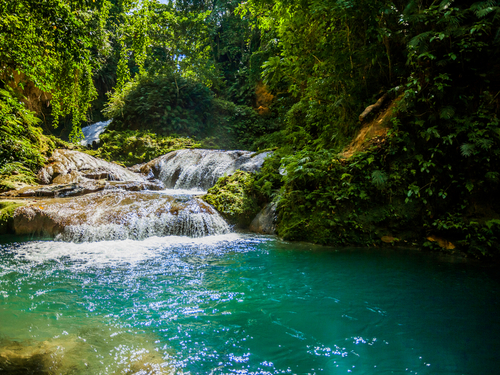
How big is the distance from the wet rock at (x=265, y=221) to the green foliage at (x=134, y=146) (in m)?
9.73

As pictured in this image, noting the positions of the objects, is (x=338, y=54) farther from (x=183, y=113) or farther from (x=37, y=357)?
(x=183, y=113)

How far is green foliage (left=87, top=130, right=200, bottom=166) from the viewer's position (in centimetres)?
1537

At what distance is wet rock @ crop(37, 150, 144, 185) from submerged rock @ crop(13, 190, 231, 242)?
2845 mm

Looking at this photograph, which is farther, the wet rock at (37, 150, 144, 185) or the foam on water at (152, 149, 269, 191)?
the foam on water at (152, 149, 269, 191)

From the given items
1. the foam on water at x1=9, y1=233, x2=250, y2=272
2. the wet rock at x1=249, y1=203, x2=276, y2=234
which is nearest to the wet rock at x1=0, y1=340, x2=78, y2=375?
the foam on water at x1=9, y1=233, x2=250, y2=272

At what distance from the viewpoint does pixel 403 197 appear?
19.7ft

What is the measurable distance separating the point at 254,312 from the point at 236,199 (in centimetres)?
497

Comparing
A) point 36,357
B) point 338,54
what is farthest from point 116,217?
point 338,54

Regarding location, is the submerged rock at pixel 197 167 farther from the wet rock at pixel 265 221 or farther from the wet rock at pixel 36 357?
the wet rock at pixel 36 357

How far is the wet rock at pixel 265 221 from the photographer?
7309mm

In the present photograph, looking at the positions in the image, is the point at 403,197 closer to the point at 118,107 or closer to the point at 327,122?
the point at 327,122

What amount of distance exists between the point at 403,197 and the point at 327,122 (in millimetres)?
3880

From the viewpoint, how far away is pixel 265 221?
295 inches

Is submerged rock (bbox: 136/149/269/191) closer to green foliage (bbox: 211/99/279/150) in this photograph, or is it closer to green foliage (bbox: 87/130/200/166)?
green foliage (bbox: 87/130/200/166)
